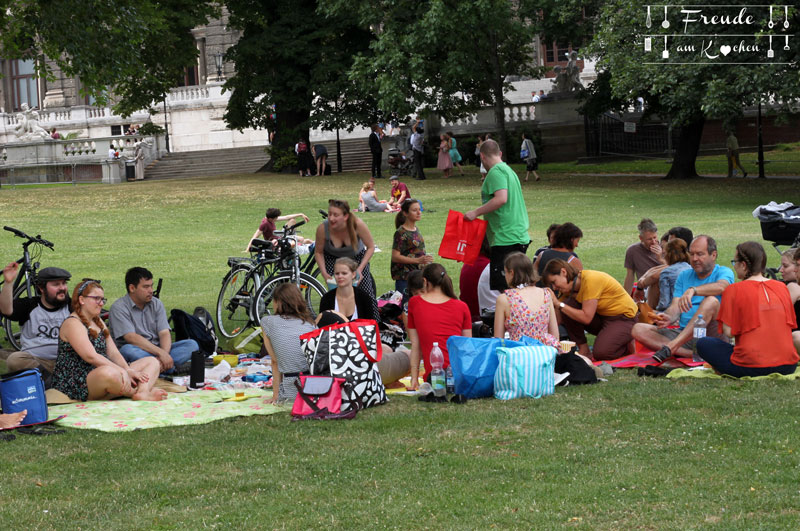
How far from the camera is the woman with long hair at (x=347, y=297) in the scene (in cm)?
959

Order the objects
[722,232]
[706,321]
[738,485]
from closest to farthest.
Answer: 1. [738,485]
2. [706,321]
3. [722,232]

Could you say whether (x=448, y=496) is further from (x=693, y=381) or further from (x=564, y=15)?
(x=564, y=15)

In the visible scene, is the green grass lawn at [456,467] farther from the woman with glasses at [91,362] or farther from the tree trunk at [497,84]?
the tree trunk at [497,84]

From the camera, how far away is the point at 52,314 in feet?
33.7

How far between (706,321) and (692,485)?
3.79 m

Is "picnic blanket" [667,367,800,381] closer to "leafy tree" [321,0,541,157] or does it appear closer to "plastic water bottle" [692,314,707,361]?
"plastic water bottle" [692,314,707,361]

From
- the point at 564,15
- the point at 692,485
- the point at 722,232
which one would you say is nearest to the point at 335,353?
the point at 692,485

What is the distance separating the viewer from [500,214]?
35.4 feet

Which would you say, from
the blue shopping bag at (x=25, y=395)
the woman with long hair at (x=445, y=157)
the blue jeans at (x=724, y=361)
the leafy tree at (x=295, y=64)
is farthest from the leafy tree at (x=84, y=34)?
the leafy tree at (x=295, y=64)

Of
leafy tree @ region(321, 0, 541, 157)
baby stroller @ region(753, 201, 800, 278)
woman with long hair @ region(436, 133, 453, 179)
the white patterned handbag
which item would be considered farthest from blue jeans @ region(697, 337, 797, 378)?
woman with long hair @ region(436, 133, 453, 179)

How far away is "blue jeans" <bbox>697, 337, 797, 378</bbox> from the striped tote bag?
4.65ft

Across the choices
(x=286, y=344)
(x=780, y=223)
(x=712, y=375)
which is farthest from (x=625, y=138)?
(x=286, y=344)

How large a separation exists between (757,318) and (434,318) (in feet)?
8.54

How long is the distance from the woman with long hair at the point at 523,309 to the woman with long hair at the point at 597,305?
0.73m
